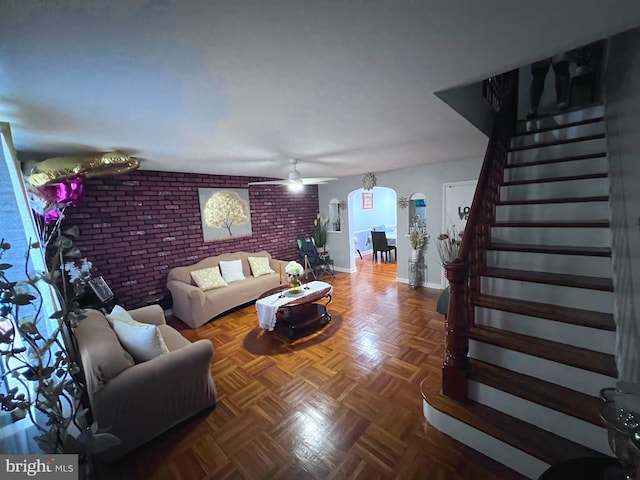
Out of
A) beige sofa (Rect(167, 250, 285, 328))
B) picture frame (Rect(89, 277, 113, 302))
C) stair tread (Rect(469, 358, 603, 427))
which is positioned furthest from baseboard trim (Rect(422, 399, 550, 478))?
picture frame (Rect(89, 277, 113, 302))

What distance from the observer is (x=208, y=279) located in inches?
153

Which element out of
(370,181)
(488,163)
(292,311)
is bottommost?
(292,311)

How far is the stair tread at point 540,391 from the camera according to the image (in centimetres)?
130

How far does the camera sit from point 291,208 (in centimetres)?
578

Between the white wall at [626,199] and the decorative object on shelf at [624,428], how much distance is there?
49cm

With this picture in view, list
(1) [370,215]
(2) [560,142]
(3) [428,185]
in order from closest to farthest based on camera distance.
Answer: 1. (2) [560,142]
2. (3) [428,185]
3. (1) [370,215]

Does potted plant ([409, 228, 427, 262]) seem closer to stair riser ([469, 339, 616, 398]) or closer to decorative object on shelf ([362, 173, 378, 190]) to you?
decorative object on shelf ([362, 173, 378, 190])

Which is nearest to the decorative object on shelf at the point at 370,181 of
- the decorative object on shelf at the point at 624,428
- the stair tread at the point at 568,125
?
the stair tread at the point at 568,125

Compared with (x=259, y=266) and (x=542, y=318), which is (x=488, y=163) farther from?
(x=259, y=266)

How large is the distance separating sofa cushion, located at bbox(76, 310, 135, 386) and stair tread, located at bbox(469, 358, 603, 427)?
239 centimetres

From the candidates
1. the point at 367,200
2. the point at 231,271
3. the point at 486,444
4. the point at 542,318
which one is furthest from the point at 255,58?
the point at 367,200

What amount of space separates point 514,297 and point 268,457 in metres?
2.15

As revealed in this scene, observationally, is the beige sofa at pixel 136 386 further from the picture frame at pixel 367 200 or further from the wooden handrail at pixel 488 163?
the picture frame at pixel 367 200

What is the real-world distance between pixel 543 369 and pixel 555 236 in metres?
1.13
